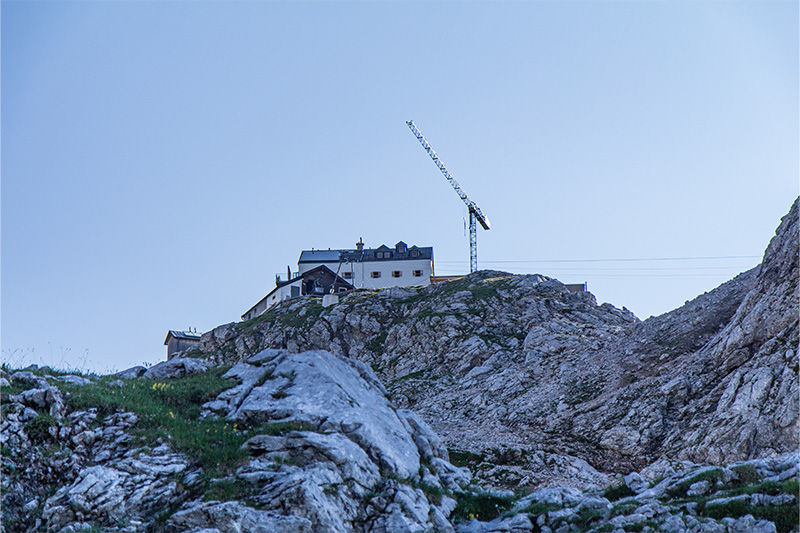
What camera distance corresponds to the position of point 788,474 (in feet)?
80.8

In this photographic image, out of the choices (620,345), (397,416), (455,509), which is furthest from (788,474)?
(620,345)

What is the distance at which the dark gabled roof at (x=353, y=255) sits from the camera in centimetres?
12238

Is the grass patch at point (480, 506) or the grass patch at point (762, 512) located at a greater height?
the grass patch at point (762, 512)

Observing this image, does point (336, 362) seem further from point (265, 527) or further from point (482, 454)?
point (482, 454)

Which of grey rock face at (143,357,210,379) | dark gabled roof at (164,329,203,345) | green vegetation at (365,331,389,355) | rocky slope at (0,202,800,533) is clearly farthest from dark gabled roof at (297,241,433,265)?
grey rock face at (143,357,210,379)

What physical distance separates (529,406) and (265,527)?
37260mm

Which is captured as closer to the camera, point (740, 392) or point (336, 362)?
point (336, 362)

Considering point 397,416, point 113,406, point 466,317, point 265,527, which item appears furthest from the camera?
point 466,317

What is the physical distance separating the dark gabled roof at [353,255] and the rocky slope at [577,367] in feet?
109

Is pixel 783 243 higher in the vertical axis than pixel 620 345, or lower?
higher

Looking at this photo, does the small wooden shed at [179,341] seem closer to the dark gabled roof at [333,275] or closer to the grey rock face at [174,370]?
the dark gabled roof at [333,275]

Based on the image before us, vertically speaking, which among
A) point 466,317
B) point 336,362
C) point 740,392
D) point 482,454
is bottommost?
point 482,454

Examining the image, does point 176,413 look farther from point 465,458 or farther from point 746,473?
point 465,458

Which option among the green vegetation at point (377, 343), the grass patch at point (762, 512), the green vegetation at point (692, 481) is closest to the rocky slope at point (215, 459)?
the green vegetation at point (692, 481)
